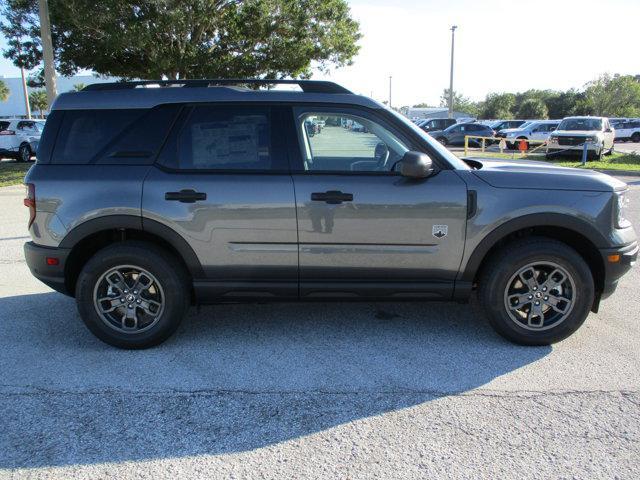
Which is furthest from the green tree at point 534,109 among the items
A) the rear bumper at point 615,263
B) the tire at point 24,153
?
the rear bumper at point 615,263

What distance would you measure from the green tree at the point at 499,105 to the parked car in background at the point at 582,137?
56.8m

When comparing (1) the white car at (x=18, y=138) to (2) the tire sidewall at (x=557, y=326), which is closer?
(2) the tire sidewall at (x=557, y=326)

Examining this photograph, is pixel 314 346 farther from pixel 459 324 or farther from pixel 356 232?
pixel 459 324

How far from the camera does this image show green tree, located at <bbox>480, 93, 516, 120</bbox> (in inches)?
3044

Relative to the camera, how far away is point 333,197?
382cm

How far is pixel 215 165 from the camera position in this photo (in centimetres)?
393

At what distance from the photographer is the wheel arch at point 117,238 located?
12.7 feet

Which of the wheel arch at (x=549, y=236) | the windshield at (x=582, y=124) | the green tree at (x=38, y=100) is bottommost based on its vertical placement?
the wheel arch at (x=549, y=236)

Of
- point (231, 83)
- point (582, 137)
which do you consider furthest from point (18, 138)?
point (582, 137)

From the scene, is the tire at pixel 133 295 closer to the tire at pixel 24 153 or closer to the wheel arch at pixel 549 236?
the wheel arch at pixel 549 236

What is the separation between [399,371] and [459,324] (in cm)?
110

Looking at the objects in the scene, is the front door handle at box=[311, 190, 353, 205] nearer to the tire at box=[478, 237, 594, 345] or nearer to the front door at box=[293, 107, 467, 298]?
the front door at box=[293, 107, 467, 298]

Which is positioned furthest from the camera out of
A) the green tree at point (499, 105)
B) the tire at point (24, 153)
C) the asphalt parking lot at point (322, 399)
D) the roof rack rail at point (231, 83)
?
the green tree at point (499, 105)

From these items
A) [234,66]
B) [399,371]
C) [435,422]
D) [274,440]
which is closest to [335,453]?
[274,440]
